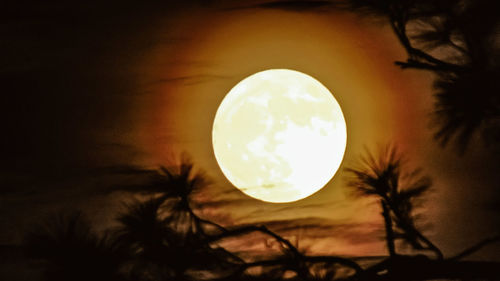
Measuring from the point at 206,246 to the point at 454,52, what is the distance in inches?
29.1

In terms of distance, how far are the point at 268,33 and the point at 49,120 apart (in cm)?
58

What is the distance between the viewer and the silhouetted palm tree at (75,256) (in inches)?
38.4

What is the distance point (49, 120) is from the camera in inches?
47.7

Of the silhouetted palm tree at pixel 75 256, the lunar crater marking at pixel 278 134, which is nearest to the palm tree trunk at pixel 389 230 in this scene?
the lunar crater marking at pixel 278 134

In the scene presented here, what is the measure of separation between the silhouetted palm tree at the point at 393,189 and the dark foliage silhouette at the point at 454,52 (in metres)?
0.14

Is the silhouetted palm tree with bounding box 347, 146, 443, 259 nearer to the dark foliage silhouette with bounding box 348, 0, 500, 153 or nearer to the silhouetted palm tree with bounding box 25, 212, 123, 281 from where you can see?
the dark foliage silhouette with bounding box 348, 0, 500, 153

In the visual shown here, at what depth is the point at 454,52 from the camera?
117cm

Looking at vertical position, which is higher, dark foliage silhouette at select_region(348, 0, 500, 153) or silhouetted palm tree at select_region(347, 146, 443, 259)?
dark foliage silhouette at select_region(348, 0, 500, 153)

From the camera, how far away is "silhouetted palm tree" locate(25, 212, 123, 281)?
0.97 m

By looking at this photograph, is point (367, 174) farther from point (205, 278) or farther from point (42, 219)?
point (42, 219)

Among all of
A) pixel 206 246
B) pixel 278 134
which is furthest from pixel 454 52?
pixel 206 246

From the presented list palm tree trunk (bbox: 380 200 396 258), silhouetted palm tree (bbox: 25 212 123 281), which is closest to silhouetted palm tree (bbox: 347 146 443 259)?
palm tree trunk (bbox: 380 200 396 258)

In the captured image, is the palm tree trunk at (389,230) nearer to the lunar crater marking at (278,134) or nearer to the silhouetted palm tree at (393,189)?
the silhouetted palm tree at (393,189)

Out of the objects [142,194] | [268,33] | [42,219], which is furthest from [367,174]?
[42,219]
